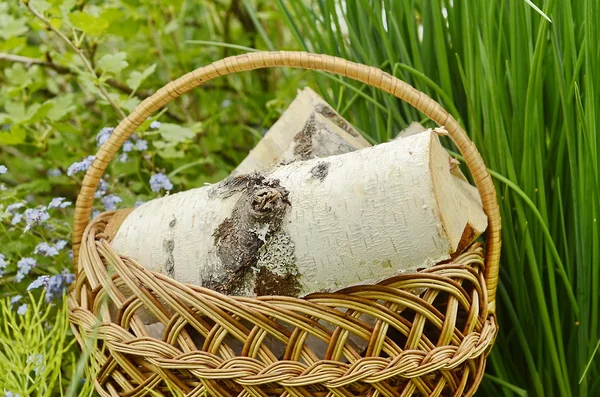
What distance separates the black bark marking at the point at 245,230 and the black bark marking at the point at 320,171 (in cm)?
4

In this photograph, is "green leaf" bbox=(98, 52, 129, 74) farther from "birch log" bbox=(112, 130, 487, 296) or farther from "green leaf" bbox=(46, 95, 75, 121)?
"birch log" bbox=(112, 130, 487, 296)

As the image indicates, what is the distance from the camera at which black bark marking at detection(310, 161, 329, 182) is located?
27.3 inches

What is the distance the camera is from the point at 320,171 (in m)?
0.70

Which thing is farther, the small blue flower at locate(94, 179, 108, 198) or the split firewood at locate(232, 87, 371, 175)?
the small blue flower at locate(94, 179, 108, 198)

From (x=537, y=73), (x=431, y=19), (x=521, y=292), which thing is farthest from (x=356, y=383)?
(x=431, y=19)

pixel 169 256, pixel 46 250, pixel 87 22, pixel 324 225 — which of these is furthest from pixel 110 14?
pixel 324 225

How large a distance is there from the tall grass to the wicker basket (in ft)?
0.42

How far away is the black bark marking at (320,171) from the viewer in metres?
0.69

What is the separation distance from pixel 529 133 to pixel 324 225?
32 centimetres

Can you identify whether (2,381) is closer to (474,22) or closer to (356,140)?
(356,140)

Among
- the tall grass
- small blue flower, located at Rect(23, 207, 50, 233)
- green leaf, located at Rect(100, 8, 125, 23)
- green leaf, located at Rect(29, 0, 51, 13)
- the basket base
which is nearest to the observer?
the basket base

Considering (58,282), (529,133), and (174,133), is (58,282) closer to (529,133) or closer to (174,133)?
(174,133)

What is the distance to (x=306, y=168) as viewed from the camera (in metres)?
0.72

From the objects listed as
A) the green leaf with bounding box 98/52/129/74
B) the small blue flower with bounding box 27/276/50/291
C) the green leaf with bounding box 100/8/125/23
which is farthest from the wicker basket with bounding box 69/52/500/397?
the green leaf with bounding box 100/8/125/23
